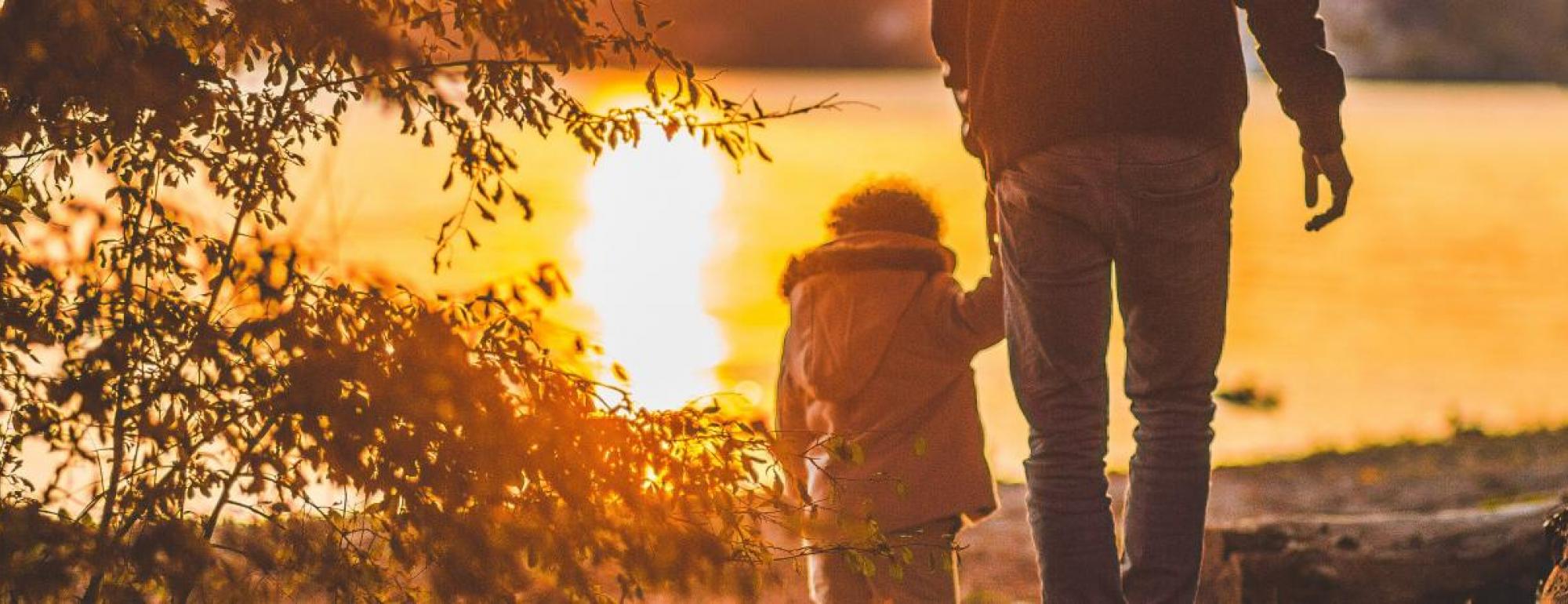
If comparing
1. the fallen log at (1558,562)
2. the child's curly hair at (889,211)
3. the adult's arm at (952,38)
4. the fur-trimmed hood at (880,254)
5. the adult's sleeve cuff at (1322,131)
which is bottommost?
the fallen log at (1558,562)

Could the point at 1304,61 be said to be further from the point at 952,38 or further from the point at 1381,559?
the point at 1381,559

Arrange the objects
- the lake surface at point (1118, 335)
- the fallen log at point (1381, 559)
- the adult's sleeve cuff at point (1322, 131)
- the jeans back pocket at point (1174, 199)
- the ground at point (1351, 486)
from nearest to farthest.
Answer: the jeans back pocket at point (1174, 199) → the adult's sleeve cuff at point (1322, 131) → the fallen log at point (1381, 559) → the ground at point (1351, 486) → the lake surface at point (1118, 335)

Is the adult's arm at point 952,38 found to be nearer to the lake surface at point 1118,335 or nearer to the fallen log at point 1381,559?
the lake surface at point 1118,335

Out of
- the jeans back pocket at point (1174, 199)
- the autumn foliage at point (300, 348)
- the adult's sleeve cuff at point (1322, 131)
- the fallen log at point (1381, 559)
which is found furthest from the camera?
the fallen log at point (1381, 559)

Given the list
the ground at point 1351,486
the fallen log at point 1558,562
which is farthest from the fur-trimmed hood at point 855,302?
the ground at point 1351,486

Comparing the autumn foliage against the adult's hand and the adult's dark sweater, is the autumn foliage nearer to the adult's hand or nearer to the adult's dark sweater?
the adult's dark sweater

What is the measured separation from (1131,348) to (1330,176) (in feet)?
1.90

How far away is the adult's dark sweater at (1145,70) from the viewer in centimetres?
349

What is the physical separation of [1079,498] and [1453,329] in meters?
15.3

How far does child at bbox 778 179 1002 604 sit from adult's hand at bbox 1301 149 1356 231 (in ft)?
3.27

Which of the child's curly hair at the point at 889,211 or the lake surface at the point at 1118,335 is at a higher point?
the lake surface at the point at 1118,335

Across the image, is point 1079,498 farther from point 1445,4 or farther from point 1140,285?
point 1445,4

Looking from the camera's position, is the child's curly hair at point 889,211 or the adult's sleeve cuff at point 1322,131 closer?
the adult's sleeve cuff at point 1322,131

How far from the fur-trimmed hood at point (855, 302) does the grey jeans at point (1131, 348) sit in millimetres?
1094
